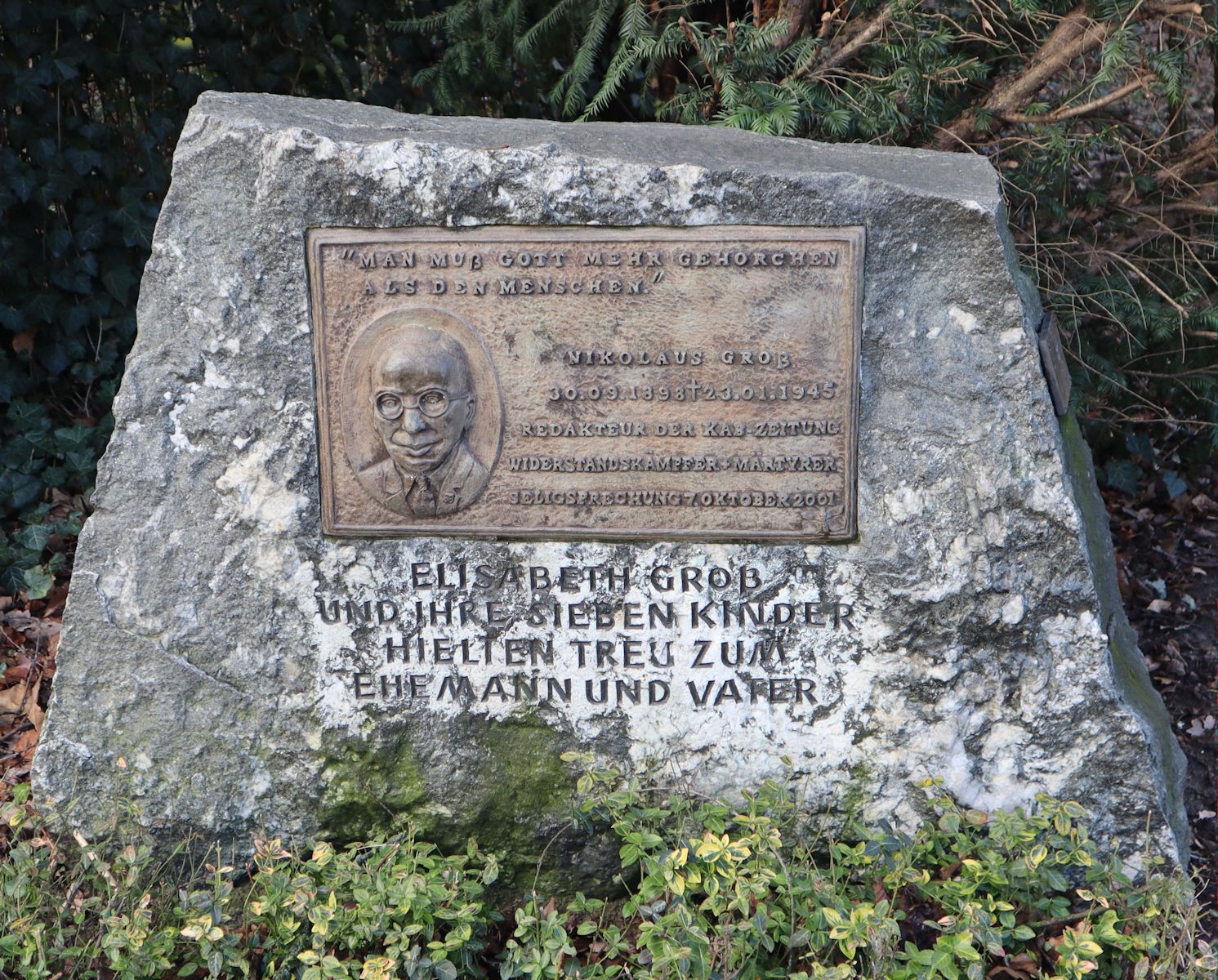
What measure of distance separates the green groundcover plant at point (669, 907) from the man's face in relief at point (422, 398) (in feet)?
2.63

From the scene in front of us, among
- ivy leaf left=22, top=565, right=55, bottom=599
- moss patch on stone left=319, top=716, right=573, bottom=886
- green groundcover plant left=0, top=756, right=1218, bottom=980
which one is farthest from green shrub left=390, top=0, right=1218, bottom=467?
ivy leaf left=22, top=565, right=55, bottom=599

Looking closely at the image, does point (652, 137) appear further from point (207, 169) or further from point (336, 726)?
point (336, 726)

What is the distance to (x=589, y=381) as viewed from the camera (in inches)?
101

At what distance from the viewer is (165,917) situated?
8.63 feet

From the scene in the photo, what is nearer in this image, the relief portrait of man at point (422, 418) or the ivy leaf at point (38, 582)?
the relief portrait of man at point (422, 418)

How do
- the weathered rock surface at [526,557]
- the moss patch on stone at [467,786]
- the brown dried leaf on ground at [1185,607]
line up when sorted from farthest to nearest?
the brown dried leaf on ground at [1185,607]
the moss patch on stone at [467,786]
the weathered rock surface at [526,557]

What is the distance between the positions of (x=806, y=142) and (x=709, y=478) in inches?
31.2

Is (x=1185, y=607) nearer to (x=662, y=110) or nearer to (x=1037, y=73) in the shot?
(x=1037, y=73)

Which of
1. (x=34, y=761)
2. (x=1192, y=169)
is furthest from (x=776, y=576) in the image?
(x=1192, y=169)

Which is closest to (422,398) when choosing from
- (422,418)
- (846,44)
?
(422,418)

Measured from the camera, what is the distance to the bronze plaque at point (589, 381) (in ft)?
8.16

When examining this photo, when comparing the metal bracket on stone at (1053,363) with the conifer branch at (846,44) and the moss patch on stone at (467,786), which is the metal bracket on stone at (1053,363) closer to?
the conifer branch at (846,44)

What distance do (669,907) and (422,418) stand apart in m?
1.15

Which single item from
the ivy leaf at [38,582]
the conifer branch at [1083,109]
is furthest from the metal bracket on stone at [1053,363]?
the ivy leaf at [38,582]
